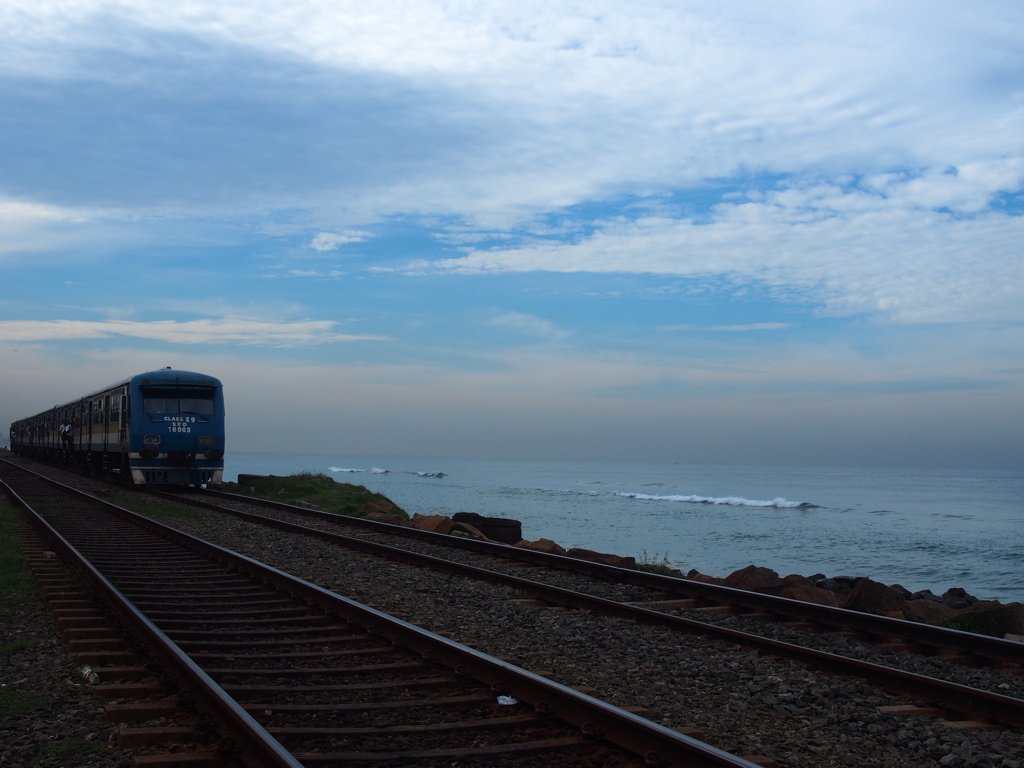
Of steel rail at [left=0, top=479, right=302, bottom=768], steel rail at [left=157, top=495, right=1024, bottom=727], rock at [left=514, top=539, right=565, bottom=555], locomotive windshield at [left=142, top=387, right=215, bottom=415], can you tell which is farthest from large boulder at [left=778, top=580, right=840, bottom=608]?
locomotive windshield at [left=142, top=387, right=215, bottom=415]

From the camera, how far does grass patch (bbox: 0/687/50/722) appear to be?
4781mm

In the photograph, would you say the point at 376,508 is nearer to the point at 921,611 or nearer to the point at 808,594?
the point at 808,594

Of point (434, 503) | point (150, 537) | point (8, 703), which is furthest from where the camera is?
point (434, 503)

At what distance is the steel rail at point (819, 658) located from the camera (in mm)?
5199

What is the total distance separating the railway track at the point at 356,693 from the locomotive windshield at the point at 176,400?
1651 centimetres

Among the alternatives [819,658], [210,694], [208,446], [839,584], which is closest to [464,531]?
[839,584]

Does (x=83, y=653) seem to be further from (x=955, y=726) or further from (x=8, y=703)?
(x=955, y=726)

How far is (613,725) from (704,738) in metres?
0.61

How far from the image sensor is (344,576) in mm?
10438

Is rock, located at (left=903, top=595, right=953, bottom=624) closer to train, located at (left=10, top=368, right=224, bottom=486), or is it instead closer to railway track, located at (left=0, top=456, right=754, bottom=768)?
railway track, located at (left=0, top=456, right=754, bottom=768)

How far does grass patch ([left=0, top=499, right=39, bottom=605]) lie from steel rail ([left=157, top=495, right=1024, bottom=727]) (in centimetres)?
472

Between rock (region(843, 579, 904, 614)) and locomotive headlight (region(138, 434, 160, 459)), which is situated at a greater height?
locomotive headlight (region(138, 434, 160, 459))

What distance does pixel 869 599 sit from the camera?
11.0 metres

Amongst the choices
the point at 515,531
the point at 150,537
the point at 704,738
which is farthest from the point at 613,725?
the point at 515,531
